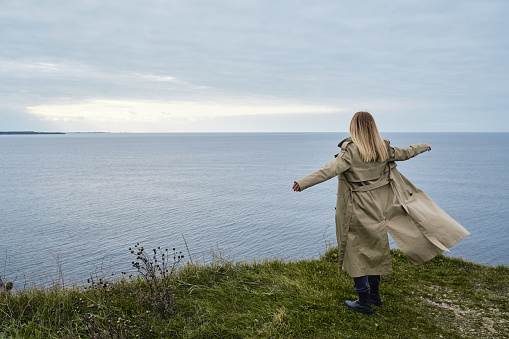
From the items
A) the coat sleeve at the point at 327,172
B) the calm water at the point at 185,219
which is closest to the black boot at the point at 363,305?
the coat sleeve at the point at 327,172

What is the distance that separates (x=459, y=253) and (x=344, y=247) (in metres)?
21.5

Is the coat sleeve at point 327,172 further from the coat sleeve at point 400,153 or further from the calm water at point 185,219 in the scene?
the calm water at point 185,219

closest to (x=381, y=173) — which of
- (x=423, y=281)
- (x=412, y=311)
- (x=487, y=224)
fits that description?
(x=412, y=311)

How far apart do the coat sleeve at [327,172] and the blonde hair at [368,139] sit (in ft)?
0.74

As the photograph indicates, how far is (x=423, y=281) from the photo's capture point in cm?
634

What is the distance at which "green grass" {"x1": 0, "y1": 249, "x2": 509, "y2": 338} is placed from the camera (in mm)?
4270

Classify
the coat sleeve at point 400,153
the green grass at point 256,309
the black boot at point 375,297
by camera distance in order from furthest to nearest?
the black boot at point 375,297 < the coat sleeve at point 400,153 < the green grass at point 256,309

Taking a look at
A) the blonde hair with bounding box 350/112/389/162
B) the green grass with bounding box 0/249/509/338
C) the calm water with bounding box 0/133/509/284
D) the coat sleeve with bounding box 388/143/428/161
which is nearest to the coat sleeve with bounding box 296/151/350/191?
the blonde hair with bounding box 350/112/389/162

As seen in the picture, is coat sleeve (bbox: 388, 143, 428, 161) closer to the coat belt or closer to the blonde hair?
the blonde hair

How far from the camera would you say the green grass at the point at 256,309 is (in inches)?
168

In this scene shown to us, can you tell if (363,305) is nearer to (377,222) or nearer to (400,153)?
(377,222)

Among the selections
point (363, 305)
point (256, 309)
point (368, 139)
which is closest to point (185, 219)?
point (256, 309)

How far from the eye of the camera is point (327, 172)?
169 inches

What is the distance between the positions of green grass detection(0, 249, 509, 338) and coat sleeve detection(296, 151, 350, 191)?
169 cm
